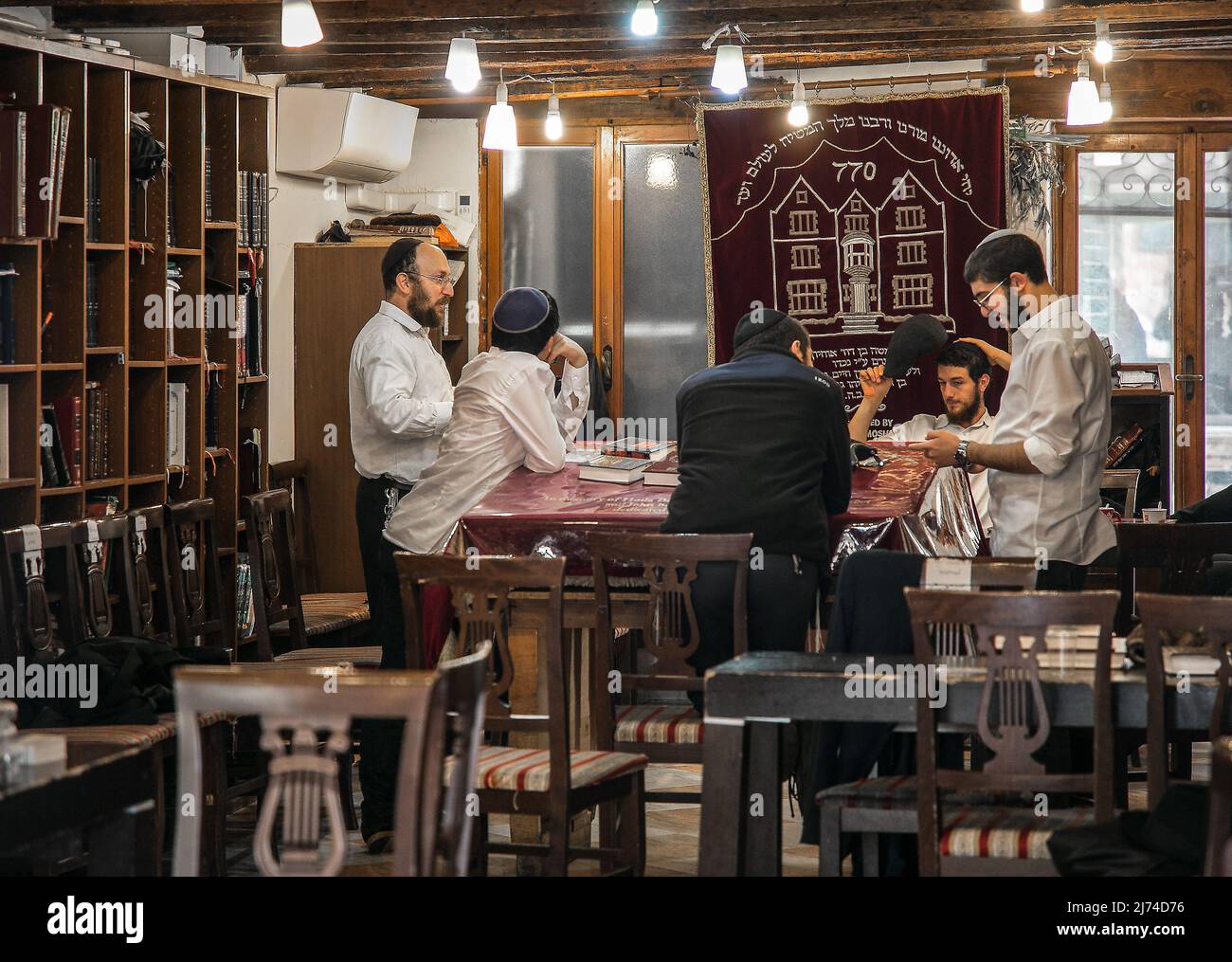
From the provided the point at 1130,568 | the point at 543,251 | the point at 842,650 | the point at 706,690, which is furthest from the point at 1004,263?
the point at 543,251

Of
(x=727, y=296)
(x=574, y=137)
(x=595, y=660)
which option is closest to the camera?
(x=595, y=660)

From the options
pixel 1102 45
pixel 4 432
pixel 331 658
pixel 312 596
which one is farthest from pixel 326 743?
pixel 1102 45

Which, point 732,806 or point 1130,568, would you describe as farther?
point 1130,568

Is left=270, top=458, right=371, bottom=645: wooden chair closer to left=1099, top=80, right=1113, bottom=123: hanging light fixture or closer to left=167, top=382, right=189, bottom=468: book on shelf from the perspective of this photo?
left=167, top=382, right=189, bottom=468: book on shelf

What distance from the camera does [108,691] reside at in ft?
13.7

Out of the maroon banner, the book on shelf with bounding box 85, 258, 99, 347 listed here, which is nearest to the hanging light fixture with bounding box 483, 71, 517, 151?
the maroon banner

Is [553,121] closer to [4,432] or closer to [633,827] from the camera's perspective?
[4,432]

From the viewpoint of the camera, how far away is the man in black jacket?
4105mm

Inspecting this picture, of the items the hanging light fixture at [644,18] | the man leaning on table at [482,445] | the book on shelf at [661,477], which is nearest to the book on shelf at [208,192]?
the hanging light fixture at [644,18]

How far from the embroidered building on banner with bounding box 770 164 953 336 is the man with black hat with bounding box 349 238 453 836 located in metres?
3.10

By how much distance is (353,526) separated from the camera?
302 inches

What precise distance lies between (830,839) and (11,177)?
3.49m
